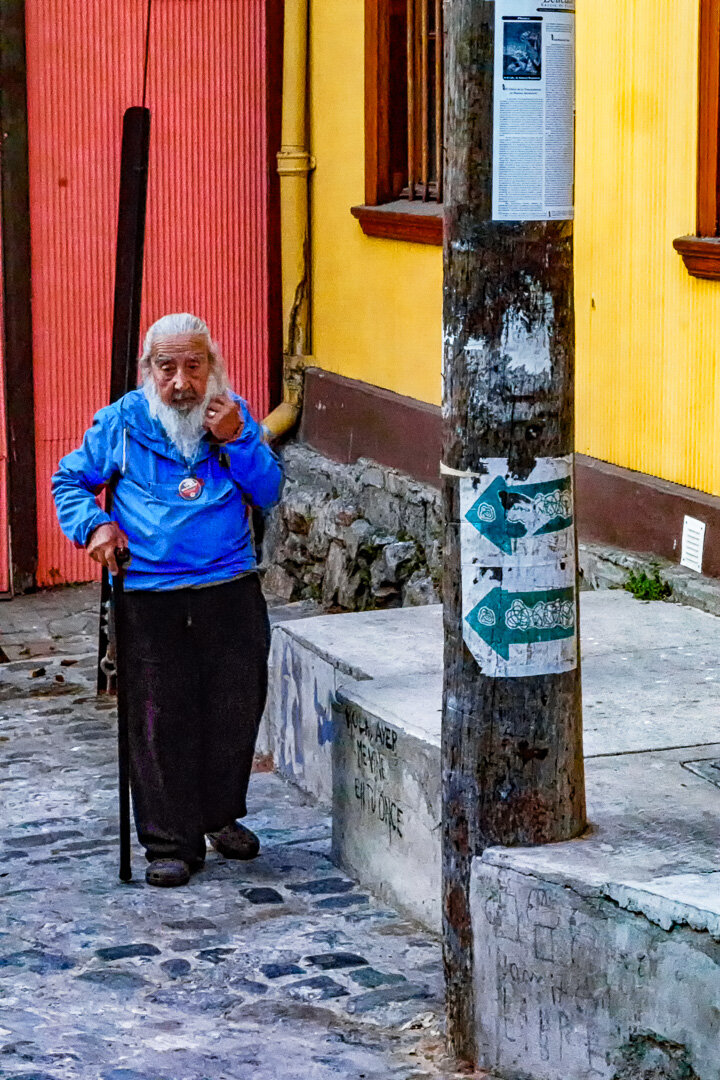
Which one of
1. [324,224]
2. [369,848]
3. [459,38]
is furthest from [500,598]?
[324,224]

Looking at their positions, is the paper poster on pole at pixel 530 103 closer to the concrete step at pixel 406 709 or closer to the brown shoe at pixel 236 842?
the concrete step at pixel 406 709

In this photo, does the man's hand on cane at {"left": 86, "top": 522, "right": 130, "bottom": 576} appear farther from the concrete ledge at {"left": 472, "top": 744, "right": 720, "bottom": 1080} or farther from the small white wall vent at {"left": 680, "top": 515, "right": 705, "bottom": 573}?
the small white wall vent at {"left": 680, "top": 515, "right": 705, "bottom": 573}

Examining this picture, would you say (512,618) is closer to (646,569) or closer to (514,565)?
(514,565)

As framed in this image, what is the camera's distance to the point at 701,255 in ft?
21.4

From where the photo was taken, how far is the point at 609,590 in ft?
22.8

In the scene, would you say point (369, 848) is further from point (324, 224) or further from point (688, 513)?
point (324, 224)

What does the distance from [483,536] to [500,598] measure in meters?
0.15

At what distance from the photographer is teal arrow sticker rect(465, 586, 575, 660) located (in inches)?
157

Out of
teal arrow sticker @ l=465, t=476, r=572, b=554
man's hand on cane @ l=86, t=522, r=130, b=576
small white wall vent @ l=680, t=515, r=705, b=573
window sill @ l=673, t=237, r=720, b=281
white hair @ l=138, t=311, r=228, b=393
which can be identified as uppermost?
window sill @ l=673, t=237, r=720, b=281

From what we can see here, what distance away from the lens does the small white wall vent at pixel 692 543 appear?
21.7ft

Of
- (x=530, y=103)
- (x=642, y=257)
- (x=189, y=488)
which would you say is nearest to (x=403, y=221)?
(x=642, y=257)

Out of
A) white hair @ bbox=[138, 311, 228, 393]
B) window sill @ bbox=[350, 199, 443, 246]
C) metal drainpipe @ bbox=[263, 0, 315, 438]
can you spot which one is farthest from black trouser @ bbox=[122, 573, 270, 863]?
metal drainpipe @ bbox=[263, 0, 315, 438]

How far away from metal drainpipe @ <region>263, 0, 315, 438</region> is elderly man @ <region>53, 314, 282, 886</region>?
4.81 meters

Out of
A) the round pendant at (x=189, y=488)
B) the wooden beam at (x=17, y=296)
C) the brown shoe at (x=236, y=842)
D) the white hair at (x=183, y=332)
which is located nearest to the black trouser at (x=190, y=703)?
the brown shoe at (x=236, y=842)
